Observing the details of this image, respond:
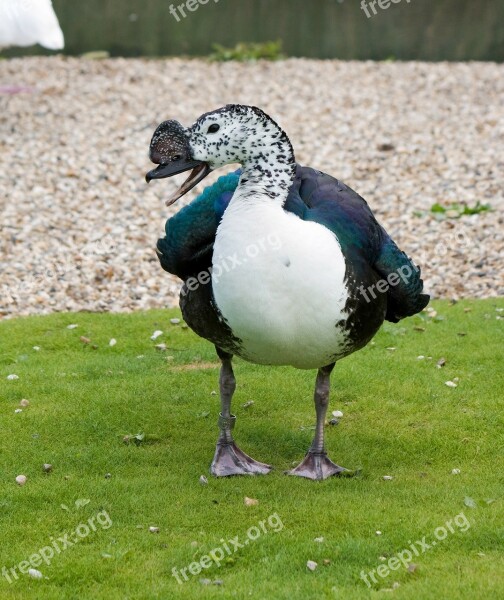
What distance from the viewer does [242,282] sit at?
17.9 feet

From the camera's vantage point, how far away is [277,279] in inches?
213

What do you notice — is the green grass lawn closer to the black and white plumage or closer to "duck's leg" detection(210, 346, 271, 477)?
"duck's leg" detection(210, 346, 271, 477)

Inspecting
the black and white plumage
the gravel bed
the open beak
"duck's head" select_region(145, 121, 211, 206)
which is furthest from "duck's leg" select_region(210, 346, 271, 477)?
the gravel bed

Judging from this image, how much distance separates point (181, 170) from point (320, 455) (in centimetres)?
216

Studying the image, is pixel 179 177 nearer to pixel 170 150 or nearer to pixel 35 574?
pixel 170 150

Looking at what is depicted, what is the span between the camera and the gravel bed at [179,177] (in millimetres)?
11172

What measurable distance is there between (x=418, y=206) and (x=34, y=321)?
5.47 metres

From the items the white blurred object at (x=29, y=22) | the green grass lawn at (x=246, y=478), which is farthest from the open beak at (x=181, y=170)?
the white blurred object at (x=29, y=22)

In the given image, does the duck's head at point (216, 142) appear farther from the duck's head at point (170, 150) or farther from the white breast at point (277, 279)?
the white breast at point (277, 279)

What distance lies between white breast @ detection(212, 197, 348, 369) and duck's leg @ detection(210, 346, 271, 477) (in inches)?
40.7

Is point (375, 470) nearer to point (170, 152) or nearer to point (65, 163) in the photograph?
point (170, 152)

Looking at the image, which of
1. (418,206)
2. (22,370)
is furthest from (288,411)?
(418,206)

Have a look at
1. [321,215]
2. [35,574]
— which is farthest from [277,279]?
[35,574]

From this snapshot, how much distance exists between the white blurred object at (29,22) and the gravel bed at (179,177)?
189cm
